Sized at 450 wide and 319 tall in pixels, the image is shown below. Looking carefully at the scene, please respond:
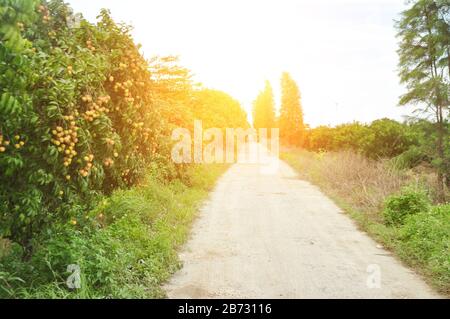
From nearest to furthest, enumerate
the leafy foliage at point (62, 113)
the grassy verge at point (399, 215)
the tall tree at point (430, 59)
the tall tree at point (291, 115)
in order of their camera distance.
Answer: the leafy foliage at point (62, 113) → the grassy verge at point (399, 215) → the tall tree at point (430, 59) → the tall tree at point (291, 115)

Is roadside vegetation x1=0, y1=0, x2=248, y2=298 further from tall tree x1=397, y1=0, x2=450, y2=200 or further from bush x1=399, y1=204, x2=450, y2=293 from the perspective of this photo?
tall tree x1=397, y1=0, x2=450, y2=200

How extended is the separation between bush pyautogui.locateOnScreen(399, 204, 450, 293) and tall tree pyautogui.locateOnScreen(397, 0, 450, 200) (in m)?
8.64

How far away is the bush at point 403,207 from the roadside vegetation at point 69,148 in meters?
5.21

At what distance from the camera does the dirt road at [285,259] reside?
6.09 m

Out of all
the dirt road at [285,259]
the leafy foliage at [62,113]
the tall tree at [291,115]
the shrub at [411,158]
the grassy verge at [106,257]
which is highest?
the tall tree at [291,115]

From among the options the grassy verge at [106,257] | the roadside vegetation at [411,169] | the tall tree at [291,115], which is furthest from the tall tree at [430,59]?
the tall tree at [291,115]

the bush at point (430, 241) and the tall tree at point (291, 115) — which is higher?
the tall tree at point (291, 115)

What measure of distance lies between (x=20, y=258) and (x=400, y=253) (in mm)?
6307

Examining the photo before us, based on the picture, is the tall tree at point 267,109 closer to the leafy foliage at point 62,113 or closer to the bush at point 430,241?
the bush at point 430,241

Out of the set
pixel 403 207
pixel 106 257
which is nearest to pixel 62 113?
pixel 106 257

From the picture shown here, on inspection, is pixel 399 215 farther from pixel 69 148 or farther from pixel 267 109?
pixel 267 109

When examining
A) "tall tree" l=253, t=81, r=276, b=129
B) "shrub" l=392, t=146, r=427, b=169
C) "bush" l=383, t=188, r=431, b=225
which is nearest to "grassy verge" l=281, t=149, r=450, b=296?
"bush" l=383, t=188, r=431, b=225

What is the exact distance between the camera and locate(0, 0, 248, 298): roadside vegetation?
480 cm

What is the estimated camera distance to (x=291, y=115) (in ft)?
140
